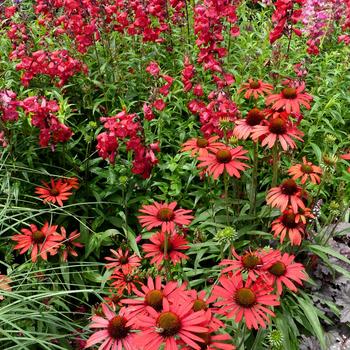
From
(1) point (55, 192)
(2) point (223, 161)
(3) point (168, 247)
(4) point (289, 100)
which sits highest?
(4) point (289, 100)

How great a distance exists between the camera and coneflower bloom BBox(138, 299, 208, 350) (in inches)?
57.4

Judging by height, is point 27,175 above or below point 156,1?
below

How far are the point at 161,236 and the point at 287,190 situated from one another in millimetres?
628

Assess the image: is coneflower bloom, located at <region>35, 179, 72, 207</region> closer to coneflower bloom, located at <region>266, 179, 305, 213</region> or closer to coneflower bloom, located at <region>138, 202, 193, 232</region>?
coneflower bloom, located at <region>138, 202, 193, 232</region>

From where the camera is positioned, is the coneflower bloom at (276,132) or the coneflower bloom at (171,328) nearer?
the coneflower bloom at (171,328)

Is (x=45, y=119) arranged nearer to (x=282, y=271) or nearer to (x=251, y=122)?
(x=251, y=122)

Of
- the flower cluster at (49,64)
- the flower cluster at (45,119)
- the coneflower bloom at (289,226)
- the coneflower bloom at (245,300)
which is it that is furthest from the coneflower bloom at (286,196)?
the flower cluster at (49,64)

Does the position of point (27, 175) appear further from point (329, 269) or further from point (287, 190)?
point (329, 269)

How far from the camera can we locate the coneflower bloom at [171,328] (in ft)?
4.79

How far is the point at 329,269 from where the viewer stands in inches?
107

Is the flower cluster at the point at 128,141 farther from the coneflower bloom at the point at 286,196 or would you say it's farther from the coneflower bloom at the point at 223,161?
the coneflower bloom at the point at 286,196

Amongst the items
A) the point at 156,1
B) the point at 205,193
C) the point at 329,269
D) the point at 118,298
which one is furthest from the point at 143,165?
the point at 156,1

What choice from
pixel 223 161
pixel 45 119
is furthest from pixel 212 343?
pixel 45 119

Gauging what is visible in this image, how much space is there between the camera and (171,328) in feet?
4.84
